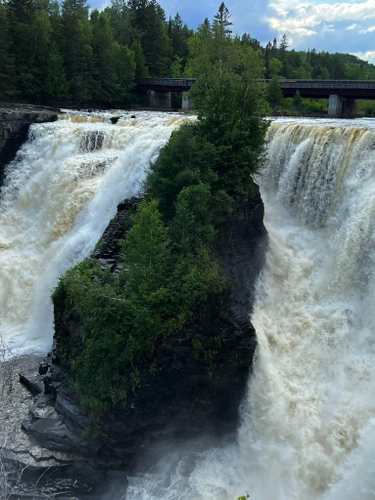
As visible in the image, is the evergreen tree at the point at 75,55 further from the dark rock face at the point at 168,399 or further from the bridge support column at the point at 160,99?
the dark rock face at the point at 168,399

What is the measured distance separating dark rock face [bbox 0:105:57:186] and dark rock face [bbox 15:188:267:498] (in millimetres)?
19525

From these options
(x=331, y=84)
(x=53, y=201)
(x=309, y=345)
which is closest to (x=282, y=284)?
(x=309, y=345)

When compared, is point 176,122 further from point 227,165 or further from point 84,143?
point 227,165

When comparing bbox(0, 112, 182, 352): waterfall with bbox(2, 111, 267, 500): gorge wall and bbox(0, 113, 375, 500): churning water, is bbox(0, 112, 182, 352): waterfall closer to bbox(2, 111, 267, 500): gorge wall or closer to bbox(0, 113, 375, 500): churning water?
bbox(0, 113, 375, 500): churning water

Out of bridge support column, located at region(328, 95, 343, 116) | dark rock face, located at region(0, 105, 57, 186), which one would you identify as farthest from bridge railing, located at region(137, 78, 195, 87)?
dark rock face, located at region(0, 105, 57, 186)

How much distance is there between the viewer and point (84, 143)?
30422 mm

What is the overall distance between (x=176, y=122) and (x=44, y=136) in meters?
9.06

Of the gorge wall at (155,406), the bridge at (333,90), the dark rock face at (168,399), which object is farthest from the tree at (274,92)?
the dark rock face at (168,399)

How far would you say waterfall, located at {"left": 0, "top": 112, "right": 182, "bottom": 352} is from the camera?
23.5 meters

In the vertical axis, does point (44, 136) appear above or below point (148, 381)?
above

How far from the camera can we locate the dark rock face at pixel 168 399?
15.5m

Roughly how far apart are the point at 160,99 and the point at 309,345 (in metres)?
46.6

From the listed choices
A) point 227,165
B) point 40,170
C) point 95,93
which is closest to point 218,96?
point 227,165

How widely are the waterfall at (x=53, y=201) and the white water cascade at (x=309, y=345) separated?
7654 mm
